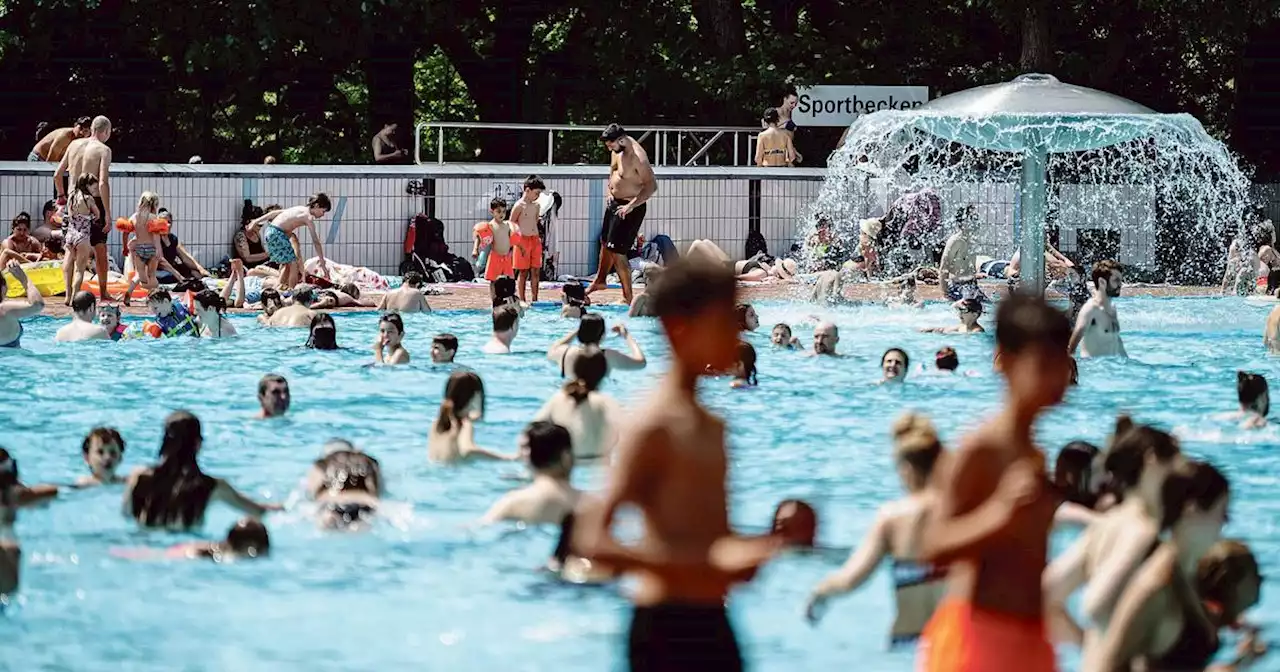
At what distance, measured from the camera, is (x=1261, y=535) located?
9820mm

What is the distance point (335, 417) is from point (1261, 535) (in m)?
6.14

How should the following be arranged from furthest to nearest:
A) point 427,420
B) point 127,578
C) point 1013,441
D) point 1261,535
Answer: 1. point 427,420
2. point 1261,535
3. point 127,578
4. point 1013,441

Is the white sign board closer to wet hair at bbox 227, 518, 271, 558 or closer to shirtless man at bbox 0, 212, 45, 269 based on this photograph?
shirtless man at bbox 0, 212, 45, 269

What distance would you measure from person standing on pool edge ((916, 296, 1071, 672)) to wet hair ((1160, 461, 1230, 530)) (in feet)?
3.02

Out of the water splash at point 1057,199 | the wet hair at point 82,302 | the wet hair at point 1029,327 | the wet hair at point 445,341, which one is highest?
the water splash at point 1057,199

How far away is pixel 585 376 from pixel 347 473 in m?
1.73

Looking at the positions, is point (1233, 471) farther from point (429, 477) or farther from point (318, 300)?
point (318, 300)

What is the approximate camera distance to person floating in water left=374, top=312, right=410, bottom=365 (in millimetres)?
15250

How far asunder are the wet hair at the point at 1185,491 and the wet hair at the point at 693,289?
1480 millimetres

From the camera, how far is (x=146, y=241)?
2036 centimetres

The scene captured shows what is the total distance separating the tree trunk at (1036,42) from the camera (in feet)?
96.2

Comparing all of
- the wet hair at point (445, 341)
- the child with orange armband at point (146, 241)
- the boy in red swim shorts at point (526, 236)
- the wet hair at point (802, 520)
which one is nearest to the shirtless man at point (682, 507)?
the wet hair at point (802, 520)

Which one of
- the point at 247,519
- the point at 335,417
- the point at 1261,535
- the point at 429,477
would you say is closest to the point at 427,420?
the point at 335,417

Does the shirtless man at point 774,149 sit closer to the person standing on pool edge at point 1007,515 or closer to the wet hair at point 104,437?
the wet hair at point 104,437
